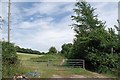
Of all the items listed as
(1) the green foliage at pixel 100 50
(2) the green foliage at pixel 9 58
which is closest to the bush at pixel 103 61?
(1) the green foliage at pixel 100 50

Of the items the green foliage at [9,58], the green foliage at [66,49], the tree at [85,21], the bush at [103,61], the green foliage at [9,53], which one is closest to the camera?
the green foliage at [9,58]

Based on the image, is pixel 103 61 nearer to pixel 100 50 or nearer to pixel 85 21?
pixel 100 50

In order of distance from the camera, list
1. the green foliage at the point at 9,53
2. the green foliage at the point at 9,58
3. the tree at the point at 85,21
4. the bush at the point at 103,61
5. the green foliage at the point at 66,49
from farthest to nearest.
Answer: the green foliage at the point at 66,49, the tree at the point at 85,21, the bush at the point at 103,61, the green foliage at the point at 9,53, the green foliage at the point at 9,58

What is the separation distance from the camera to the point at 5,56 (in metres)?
27.4

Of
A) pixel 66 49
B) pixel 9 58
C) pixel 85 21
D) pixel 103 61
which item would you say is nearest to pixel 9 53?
pixel 9 58

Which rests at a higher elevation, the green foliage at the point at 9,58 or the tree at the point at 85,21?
the tree at the point at 85,21

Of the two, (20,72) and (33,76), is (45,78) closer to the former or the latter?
(33,76)

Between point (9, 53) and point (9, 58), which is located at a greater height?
point (9, 53)

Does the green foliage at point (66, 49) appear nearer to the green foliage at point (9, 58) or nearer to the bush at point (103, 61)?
the bush at point (103, 61)

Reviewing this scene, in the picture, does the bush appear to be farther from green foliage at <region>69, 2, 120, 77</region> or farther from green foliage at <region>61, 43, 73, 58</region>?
green foliage at <region>61, 43, 73, 58</region>

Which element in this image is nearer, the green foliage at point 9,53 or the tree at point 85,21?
the green foliage at point 9,53

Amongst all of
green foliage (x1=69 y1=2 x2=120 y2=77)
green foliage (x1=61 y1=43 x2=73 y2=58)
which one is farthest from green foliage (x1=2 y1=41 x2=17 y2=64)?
green foliage (x1=61 y1=43 x2=73 y2=58)

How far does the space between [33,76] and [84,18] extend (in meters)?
21.0

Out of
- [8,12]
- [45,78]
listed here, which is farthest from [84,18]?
[45,78]
